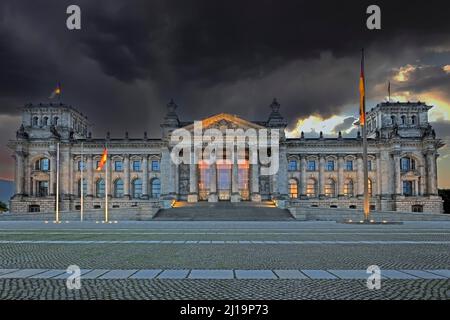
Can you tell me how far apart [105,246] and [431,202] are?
7368 cm

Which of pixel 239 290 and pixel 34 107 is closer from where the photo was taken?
pixel 239 290

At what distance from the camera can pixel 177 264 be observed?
12484 millimetres

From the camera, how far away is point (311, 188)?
8381 centimetres

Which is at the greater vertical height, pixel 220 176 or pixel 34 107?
pixel 34 107

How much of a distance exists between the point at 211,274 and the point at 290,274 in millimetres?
1922

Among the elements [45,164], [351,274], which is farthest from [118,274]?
[45,164]

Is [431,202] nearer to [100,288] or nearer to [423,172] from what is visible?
[423,172]

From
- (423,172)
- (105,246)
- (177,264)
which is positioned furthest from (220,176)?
(177,264)

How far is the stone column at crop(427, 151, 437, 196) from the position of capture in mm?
79312

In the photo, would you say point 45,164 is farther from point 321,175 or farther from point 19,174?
point 321,175

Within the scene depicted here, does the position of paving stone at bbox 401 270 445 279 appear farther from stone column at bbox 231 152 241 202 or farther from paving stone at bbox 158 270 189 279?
stone column at bbox 231 152 241 202

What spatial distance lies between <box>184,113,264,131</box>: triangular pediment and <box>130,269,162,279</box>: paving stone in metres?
66.7

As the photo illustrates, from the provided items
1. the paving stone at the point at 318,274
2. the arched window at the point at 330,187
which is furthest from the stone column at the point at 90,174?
the paving stone at the point at 318,274
